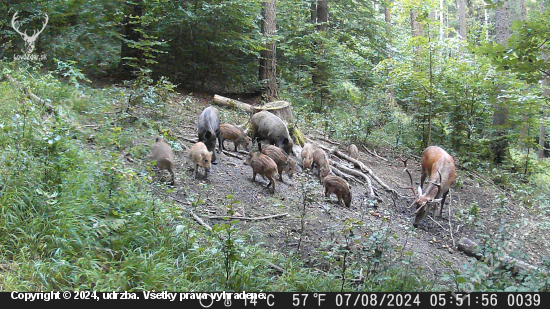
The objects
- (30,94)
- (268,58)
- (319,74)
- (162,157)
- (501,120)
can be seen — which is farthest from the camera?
(319,74)

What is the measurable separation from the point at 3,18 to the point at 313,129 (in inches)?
341

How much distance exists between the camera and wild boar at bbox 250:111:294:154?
914cm

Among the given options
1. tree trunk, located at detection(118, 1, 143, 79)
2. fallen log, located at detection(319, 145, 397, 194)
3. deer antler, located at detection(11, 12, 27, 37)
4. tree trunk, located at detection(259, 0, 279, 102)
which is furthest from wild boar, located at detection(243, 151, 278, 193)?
deer antler, located at detection(11, 12, 27, 37)

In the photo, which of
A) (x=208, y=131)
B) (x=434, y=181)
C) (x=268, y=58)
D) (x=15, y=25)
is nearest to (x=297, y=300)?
(x=208, y=131)

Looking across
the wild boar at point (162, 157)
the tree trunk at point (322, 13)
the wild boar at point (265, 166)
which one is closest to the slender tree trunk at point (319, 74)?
the tree trunk at point (322, 13)

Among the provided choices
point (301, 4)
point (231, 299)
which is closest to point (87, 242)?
point (231, 299)

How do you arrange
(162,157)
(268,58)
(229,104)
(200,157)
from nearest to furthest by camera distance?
(162,157) → (200,157) → (229,104) → (268,58)

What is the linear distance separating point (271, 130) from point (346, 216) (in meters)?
2.76

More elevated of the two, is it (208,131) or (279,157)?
(208,131)

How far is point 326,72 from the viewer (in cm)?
1515

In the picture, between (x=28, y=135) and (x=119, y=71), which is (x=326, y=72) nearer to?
(x=119, y=71)

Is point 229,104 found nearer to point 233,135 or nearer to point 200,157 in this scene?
point 233,135

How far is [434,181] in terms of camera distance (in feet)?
27.3

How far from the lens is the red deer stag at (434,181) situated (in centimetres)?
778
